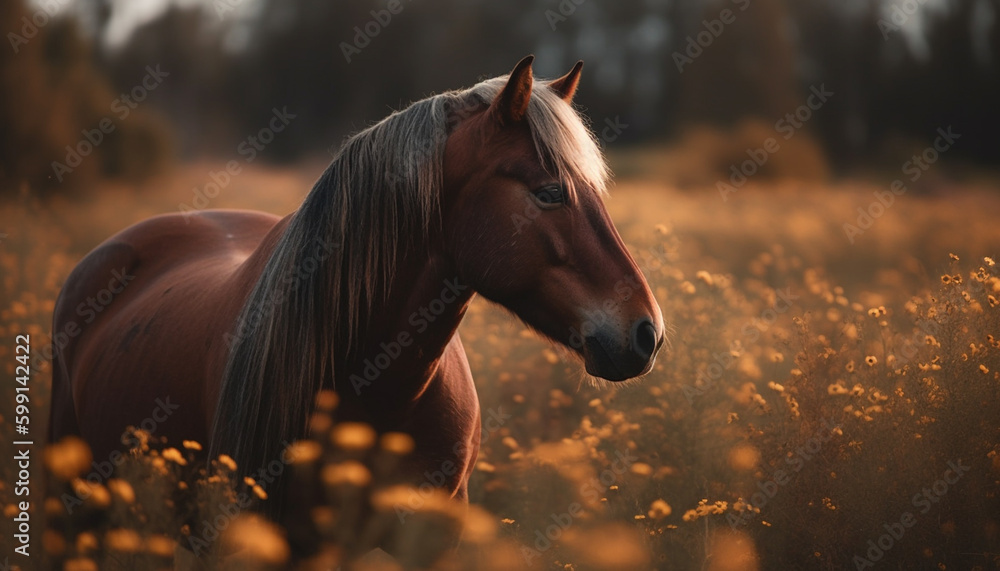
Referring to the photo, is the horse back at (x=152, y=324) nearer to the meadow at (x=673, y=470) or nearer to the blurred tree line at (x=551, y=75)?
the meadow at (x=673, y=470)

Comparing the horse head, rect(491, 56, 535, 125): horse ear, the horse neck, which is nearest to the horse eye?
the horse head

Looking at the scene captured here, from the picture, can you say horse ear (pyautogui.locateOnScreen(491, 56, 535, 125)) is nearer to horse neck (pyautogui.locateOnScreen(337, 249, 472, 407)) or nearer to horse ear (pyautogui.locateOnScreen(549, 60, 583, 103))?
horse ear (pyautogui.locateOnScreen(549, 60, 583, 103))


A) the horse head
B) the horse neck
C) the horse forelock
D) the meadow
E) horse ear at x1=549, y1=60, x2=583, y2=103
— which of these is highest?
horse ear at x1=549, y1=60, x2=583, y2=103

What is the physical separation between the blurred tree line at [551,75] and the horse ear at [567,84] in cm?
727

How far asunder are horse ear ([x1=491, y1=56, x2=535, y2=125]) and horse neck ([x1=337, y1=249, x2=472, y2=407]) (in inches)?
18.2

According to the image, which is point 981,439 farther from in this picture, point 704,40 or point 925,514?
point 704,40

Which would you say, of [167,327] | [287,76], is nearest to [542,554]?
[167,327]

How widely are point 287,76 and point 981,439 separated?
13871mm

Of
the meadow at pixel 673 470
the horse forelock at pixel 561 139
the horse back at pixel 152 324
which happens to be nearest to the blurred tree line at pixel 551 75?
the meadow at pixel 673 470

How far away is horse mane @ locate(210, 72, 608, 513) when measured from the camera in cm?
217

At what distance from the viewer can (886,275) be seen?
289 inches

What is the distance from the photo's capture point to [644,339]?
2037mm

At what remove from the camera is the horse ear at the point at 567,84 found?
7.92 feet

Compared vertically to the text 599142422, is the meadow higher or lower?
higher
